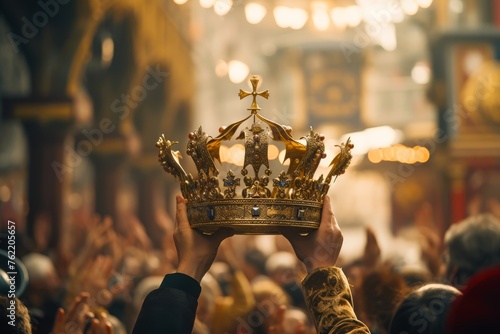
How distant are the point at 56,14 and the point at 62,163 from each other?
1.76 m

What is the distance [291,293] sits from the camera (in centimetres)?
795

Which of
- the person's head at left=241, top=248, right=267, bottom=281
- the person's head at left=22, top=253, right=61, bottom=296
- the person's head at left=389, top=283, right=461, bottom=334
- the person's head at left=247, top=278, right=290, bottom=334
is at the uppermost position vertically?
the person's head at left=389, top=283, right=461, bottom=334

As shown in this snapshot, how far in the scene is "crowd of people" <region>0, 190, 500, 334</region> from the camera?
3041 millimetres

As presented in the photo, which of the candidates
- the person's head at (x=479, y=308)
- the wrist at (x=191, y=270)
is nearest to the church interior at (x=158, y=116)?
the wrist at (x=191, y=270)

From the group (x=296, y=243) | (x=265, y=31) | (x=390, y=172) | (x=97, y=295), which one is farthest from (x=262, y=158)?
(x=265, y=31)

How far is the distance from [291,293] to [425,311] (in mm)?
4555

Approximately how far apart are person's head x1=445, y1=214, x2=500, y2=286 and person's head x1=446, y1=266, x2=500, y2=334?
10.0 feet

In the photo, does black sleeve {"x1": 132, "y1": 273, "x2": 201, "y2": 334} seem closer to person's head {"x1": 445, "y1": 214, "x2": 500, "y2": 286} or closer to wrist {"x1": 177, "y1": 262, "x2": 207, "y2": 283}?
wrist {"x1": 177, "y1": 262, "x2": 207, "y2": 283}

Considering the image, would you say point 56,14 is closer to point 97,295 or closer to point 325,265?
point 97,295

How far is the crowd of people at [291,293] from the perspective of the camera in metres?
3.04

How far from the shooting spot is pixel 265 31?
160 feet

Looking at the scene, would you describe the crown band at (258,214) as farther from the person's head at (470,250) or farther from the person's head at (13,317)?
the person's head at (470,250)

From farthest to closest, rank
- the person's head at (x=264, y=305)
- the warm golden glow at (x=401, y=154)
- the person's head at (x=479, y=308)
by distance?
the warm golden glow at (x=401, y=154)
the person's head at (x=264, y=305)
the person's head at (x=479, y=308)

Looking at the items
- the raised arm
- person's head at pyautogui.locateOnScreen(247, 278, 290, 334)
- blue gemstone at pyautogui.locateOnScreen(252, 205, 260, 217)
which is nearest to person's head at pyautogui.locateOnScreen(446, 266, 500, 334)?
the raised arm
